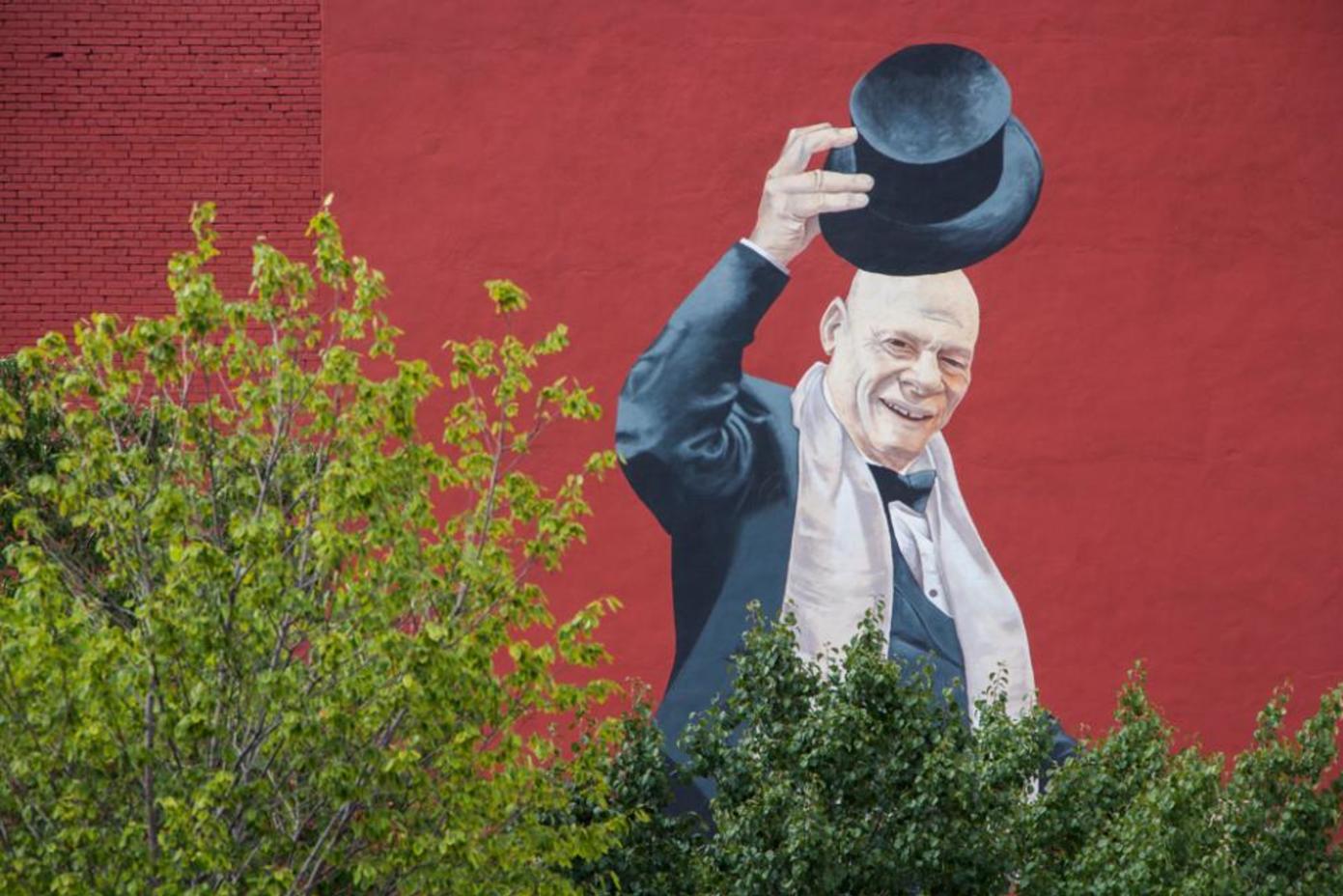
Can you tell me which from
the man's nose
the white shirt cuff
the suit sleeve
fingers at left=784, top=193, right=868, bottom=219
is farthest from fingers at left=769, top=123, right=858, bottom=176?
the man's nose

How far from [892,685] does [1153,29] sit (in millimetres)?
8605

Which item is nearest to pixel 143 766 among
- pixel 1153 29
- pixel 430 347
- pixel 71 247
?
pixel 430 347

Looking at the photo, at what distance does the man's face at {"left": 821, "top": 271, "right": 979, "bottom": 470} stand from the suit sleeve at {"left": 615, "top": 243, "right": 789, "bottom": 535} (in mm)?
861

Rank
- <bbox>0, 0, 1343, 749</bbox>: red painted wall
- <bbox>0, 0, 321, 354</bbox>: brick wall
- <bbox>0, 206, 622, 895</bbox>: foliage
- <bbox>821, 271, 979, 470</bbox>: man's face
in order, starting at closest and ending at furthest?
1. <bbox>0, 206, 622, 895</bbox>: foliage
2. <bbox>0, 0, 1343, 749</bbox>: red painted wall
3. <bbox>821, 271, 979, 470</bbox>: man's face
4. <bbox>0, 0, 321, 354</bbox>: brick wall

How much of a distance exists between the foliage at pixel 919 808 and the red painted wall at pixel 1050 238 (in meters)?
4.49

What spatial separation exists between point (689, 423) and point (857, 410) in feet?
5.04

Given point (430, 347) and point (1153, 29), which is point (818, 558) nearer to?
point (430, 347)

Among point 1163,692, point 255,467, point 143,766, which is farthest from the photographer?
point 1163,692

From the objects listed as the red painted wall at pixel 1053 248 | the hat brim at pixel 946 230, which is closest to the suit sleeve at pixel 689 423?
the red painted wall at pixel 1053 248

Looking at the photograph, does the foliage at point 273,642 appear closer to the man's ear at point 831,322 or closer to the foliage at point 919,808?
the foliage at point 919,808

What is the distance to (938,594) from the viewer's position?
1975cm

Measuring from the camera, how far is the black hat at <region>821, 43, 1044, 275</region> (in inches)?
788

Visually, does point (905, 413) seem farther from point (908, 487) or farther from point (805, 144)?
point (805, 144)

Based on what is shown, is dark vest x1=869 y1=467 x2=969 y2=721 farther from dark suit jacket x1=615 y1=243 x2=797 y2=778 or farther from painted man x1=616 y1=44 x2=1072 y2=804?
dark suit jacket x1=615 y1=243 x2=797 y2=778
